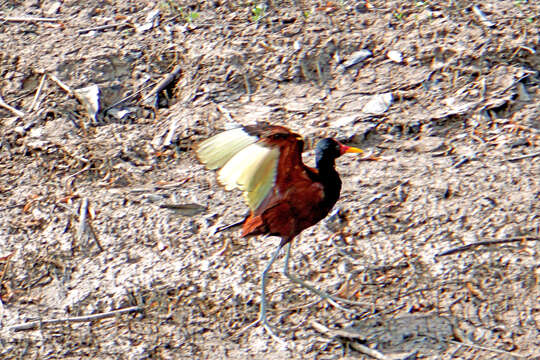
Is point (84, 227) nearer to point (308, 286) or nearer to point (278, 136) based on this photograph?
point (308, 286)

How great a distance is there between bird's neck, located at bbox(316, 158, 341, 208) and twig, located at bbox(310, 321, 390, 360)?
594 millimetres

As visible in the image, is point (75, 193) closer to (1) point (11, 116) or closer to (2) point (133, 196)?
(2) point (133, 196)

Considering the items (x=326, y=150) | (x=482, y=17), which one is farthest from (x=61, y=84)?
(x=482, y=17)

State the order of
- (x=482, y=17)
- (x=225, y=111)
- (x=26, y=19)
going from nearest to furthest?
(x=225, y=111), (x=482, y=17), (x=26, y=19)

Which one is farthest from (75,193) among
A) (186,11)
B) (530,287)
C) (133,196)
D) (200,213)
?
(530,287)

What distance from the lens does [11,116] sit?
217 inches

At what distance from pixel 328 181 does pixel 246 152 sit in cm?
63

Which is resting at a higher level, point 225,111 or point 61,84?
point 61,84

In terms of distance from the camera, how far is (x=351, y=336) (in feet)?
13.7

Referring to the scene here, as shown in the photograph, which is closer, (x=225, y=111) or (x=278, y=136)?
(x=278, y=136)

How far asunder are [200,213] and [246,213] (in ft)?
0.84

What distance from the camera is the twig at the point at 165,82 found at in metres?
5.58

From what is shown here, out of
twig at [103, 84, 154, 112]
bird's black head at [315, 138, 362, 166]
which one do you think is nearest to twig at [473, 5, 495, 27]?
bird's black head at [315, 138, 362, 166]

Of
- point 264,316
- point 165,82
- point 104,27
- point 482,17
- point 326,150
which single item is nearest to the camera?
point 264,316
